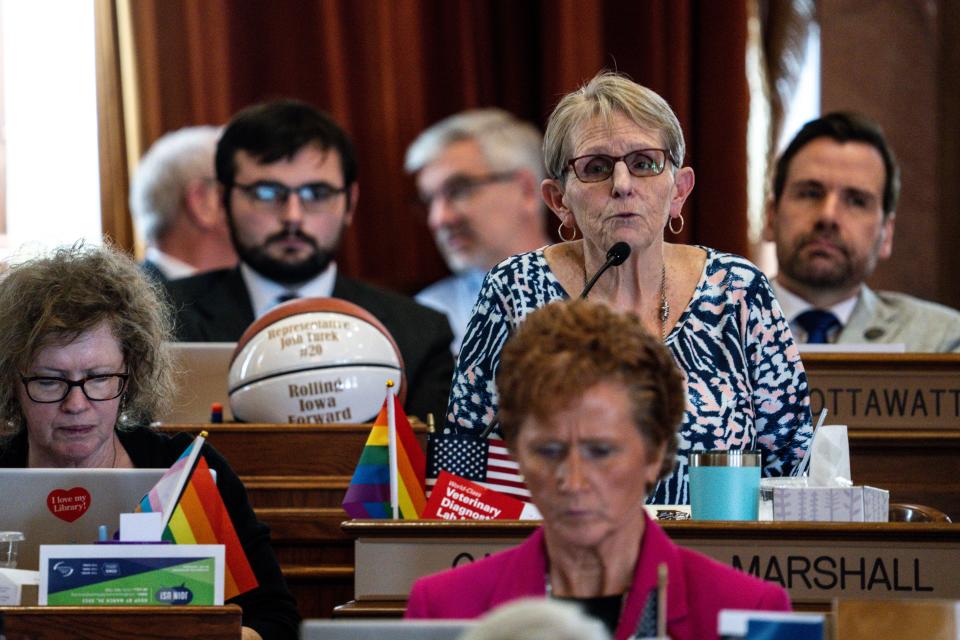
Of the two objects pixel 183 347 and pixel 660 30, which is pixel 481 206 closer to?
pixel 660 30

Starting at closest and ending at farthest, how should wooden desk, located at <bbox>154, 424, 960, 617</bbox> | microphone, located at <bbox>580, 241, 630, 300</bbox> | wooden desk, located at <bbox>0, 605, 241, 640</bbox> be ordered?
wooden desk, located at <bbox>0, 605, 241, 640</bbox>, microphone, located at <bbox>580, 241, 630, 300</bbox>, wooden desk, located at <bbox>154, 424, 960, 617</bbox>

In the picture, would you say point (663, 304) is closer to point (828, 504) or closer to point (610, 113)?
point (610, 113)

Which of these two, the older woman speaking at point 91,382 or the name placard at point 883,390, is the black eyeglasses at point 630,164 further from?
the name placard at point 883,390

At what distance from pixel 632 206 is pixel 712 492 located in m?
0.61

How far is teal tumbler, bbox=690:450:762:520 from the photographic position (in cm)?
243

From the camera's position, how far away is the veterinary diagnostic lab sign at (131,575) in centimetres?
219

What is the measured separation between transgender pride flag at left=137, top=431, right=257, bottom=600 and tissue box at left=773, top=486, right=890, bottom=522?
0.91m

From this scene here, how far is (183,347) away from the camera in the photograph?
12.3ft

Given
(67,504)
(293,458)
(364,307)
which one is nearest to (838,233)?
(364,307)

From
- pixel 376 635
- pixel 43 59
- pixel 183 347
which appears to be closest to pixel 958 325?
pixel 183 347

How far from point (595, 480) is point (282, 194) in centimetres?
321

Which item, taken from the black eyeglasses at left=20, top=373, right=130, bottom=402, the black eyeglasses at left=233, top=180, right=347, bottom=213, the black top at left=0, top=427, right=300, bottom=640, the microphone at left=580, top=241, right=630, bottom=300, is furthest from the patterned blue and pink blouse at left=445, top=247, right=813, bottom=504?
the black eyeglasses at left=233, top=180, right=347, bottom=213

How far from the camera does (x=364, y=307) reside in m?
4.81

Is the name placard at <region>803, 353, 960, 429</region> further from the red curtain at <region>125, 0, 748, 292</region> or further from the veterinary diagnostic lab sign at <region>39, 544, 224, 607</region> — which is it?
the red curtain at <region>125, 0, 748, 292</region>
